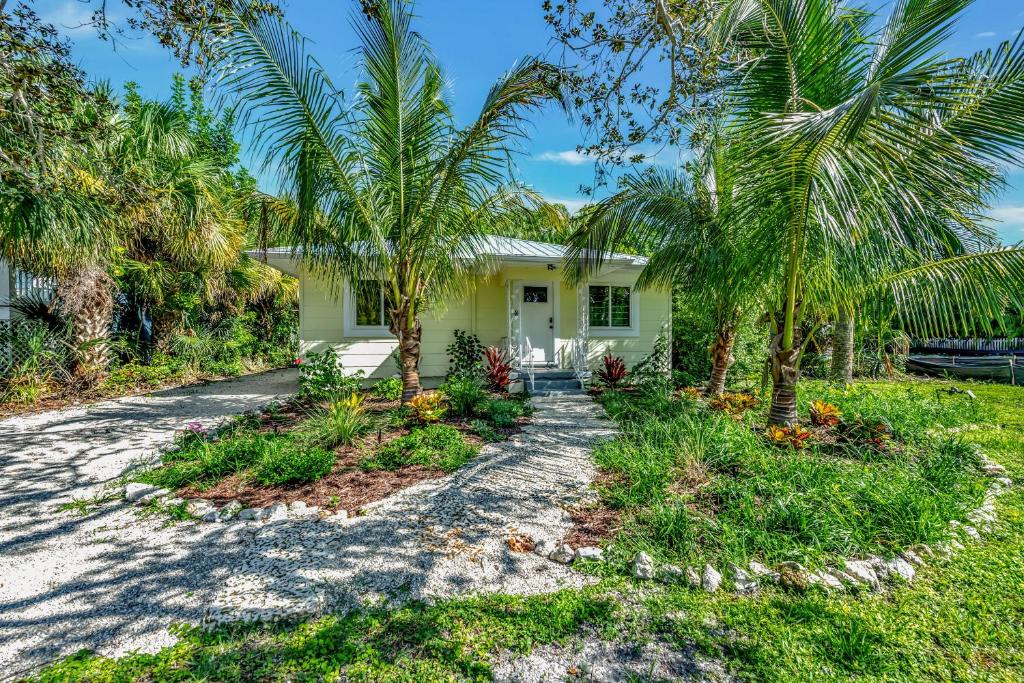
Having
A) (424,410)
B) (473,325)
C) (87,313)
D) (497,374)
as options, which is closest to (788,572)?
(424,410)

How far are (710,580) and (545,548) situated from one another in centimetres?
114

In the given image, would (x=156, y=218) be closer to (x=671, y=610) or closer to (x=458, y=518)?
(x=458, y=518)

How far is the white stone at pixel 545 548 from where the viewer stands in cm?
327

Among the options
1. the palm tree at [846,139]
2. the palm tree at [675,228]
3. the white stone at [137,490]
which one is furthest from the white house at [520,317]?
the white stone at [137,490]

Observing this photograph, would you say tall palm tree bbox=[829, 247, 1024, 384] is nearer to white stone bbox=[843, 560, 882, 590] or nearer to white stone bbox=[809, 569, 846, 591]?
white stone bbox=[843, 560, 882, 590]

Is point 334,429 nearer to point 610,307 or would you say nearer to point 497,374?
point 497,374

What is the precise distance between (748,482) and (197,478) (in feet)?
18.0

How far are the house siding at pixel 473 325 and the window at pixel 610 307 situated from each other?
0.24 metres

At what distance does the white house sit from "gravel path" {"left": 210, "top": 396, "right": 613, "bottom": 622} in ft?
17.7

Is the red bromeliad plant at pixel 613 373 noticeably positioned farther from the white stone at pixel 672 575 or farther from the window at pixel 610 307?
the white stone at pixel 672 575

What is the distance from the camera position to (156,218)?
30.6 feet

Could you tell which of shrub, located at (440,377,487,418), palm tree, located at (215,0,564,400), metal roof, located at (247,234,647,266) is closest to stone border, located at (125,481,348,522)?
palm tree, located at (215,0,564,400)

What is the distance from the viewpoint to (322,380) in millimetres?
8328

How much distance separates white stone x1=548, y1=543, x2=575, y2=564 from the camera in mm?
3176
